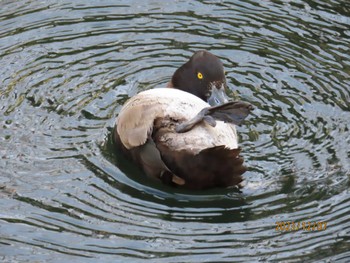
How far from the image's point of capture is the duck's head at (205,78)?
891 cm

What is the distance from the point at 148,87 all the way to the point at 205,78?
32.3 inches

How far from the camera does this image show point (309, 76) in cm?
970

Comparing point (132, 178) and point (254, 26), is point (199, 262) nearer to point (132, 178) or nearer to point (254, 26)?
point (132, 178)

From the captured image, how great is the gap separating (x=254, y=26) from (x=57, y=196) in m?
3.64

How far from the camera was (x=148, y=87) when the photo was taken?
9586 millimetres

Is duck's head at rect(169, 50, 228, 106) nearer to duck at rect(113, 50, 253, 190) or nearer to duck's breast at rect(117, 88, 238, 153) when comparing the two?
duck at rect(113, 50, 253, 190)

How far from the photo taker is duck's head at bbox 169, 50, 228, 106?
891 cm

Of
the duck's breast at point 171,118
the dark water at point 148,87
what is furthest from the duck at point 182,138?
the dark water at point 148,87

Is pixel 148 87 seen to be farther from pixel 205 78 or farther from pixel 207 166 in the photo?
pixel 207 166

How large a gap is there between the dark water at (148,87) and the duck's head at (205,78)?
43 centimetres

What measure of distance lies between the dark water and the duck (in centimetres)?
19

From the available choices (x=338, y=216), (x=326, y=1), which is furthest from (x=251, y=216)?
(x=326, y=1)

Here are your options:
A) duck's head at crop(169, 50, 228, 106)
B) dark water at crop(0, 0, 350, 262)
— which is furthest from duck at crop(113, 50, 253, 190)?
duck's head at crop(169, 50, 228, 106)

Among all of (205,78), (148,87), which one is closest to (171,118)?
(205,78)
